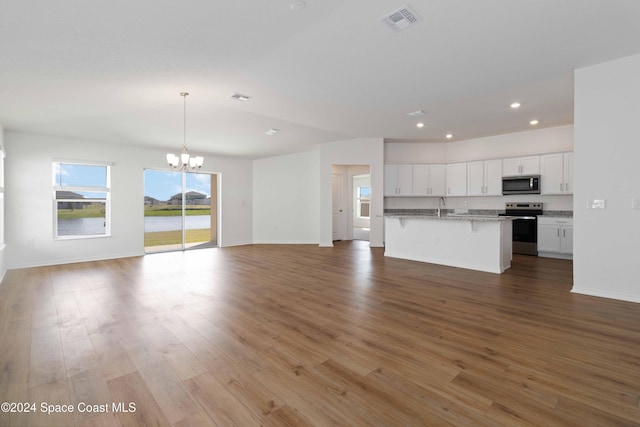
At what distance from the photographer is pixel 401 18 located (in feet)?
8.32

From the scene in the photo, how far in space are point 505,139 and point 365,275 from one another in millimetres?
5115

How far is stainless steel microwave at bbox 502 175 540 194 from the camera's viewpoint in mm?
6352

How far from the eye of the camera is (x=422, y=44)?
9.72 feet

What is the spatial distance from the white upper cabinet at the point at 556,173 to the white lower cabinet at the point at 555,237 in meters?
0.62

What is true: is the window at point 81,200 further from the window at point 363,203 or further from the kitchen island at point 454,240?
the window at point 363,203

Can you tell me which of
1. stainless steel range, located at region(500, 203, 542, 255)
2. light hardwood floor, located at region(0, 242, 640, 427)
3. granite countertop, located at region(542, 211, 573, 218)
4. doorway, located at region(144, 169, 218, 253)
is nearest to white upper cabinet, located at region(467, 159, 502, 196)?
stainless steel range, located at region(500, 203, 542, 255)

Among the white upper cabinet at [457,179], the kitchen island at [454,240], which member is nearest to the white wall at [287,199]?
the kitchen island at [454,240]

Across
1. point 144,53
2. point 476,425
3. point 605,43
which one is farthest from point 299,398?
point 605,43

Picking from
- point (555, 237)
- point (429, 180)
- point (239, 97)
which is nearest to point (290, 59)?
point (239, 97)

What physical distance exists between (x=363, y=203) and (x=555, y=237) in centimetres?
656

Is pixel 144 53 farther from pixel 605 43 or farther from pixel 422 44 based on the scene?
pixel 605 43

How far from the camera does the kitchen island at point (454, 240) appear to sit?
4.86 metres

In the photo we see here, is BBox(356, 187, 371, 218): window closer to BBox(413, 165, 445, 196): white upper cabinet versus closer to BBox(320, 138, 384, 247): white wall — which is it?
BBox(413, 165, 445, 196): white upper cabinet

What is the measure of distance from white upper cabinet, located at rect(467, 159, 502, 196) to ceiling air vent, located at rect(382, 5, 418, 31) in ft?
18.0
